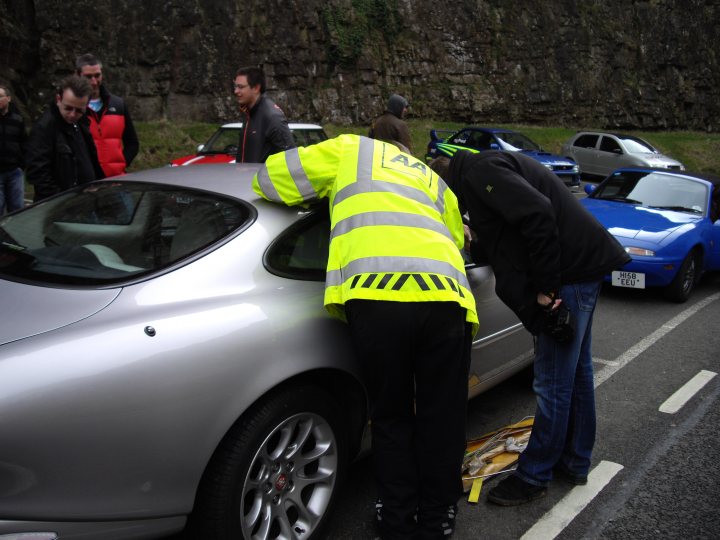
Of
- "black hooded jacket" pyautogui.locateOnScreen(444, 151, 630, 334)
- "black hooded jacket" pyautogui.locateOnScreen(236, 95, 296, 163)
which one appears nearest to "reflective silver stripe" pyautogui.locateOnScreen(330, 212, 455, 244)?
"black hooded jacket" pyautogui.locateOnScreen(444, 151, 630, 334)

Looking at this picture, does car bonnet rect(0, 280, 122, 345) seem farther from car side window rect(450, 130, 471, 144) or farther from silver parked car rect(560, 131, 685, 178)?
silver parked car rect(560, 131, 685, 178)

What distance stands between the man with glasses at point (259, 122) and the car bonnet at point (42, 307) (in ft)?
9.69

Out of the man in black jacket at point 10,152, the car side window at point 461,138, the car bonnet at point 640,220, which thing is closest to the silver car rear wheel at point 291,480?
the man in black jacket at point 10,152

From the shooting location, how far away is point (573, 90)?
91.5ft

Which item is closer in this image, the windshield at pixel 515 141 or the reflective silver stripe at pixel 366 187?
the reflective silver stripe at pixel 366 187

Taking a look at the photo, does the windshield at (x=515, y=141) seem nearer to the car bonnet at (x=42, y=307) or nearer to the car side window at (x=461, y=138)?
the car side window at (x=461, y=138)

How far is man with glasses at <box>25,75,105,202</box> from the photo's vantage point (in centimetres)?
455

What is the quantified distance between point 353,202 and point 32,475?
138cm

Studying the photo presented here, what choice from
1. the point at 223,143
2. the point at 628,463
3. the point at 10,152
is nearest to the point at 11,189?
the point at 10,152

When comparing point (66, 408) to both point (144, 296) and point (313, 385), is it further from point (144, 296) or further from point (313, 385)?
point (313, 385)

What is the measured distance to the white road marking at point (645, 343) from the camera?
185 inches

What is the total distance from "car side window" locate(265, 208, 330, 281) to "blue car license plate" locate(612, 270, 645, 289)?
15.0ft

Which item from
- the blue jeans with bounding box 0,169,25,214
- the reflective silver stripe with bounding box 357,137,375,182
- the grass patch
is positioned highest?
the reflective silver stripe with bounding box 357,137,375,182

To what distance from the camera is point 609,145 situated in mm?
19156
